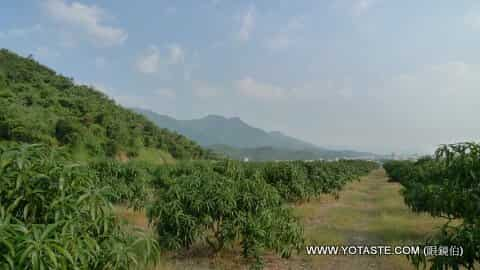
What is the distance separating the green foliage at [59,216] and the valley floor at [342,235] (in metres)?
3.02

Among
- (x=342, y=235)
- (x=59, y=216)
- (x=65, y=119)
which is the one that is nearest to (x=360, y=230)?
(x=342, y=235)

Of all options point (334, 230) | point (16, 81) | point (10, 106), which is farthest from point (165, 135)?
point (334, 230)

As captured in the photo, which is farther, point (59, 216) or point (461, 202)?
point (461, 202)

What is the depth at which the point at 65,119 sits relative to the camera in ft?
Answer: 109

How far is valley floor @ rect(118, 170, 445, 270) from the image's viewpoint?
20.5ft

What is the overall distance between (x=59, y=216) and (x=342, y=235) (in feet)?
26.5

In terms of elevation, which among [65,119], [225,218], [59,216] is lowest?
[225,218]

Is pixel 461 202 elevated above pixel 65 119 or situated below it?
below

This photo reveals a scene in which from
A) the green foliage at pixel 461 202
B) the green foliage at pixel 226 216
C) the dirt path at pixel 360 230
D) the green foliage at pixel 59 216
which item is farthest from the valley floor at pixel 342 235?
the green foliage at pixel 59 216

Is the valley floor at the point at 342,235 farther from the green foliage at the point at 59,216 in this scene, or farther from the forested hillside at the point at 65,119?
the forested hillside at the point at 65,119

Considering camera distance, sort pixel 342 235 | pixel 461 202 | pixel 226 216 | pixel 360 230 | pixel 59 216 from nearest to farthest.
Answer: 1. pixel 59 216
2. pixel 461 202
3. pixel 226 216
4. pixel 342 235
5. pixel 360 230

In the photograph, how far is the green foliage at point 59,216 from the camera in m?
1.97

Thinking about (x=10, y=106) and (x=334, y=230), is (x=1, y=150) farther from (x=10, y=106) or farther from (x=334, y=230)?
(x=10, y=106)

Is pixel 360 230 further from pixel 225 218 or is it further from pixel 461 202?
pixel 461 202
